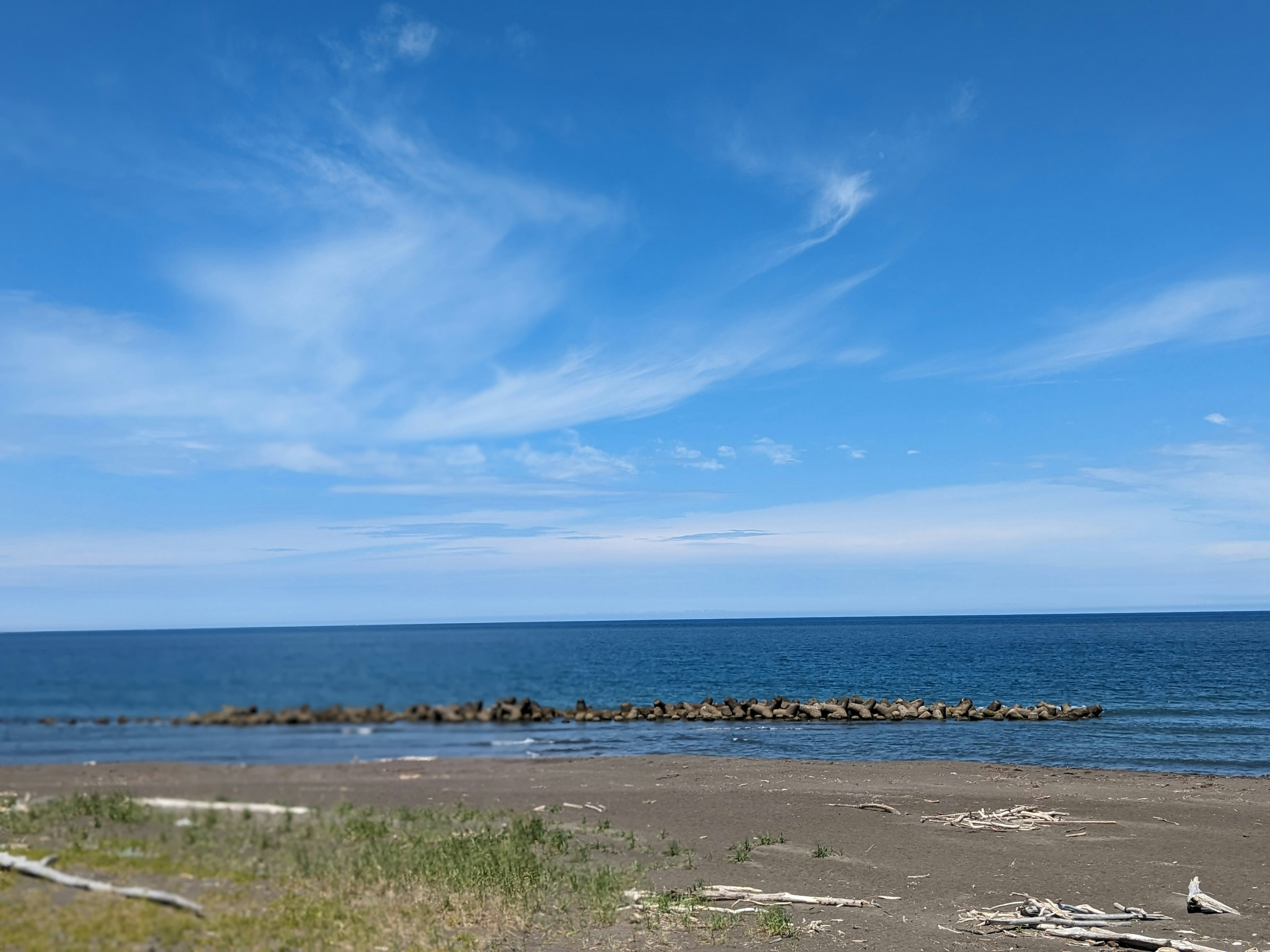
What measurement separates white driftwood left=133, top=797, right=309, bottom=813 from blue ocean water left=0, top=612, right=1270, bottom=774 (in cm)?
51

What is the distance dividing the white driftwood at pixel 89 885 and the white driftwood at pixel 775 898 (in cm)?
834

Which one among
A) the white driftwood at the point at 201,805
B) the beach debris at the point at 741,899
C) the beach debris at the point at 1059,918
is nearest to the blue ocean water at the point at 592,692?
the white driftwood at the point at 201,805

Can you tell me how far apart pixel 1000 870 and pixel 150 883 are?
46.1ft

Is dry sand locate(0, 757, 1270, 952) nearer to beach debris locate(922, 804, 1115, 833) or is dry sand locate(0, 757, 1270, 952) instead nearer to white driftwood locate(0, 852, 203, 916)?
beach debris locate(922, 804, 1115, 833)

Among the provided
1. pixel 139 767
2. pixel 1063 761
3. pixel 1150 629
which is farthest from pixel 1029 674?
pixel 1150 629

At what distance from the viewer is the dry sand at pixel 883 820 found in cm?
819

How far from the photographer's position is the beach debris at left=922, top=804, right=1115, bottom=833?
19.0 meters

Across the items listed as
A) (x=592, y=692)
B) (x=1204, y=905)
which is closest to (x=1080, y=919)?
(x=1204, y=905)

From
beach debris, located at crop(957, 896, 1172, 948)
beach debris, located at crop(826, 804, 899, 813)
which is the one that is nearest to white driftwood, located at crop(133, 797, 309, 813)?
beach debris, located at crop(957, 896, 1172, 948)

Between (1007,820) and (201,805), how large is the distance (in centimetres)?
1796

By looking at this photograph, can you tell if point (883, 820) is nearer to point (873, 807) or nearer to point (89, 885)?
point (873, 807)

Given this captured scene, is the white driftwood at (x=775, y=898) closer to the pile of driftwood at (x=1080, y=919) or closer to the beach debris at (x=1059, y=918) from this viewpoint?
the pile of driftwood at (x=1080, y=919)

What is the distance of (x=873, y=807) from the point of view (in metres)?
21.5

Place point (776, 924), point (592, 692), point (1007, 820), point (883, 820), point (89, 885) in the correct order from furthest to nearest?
point (592, 692), point (883, 820), point (1007, 820), point (776, 924), point (89, 885)
